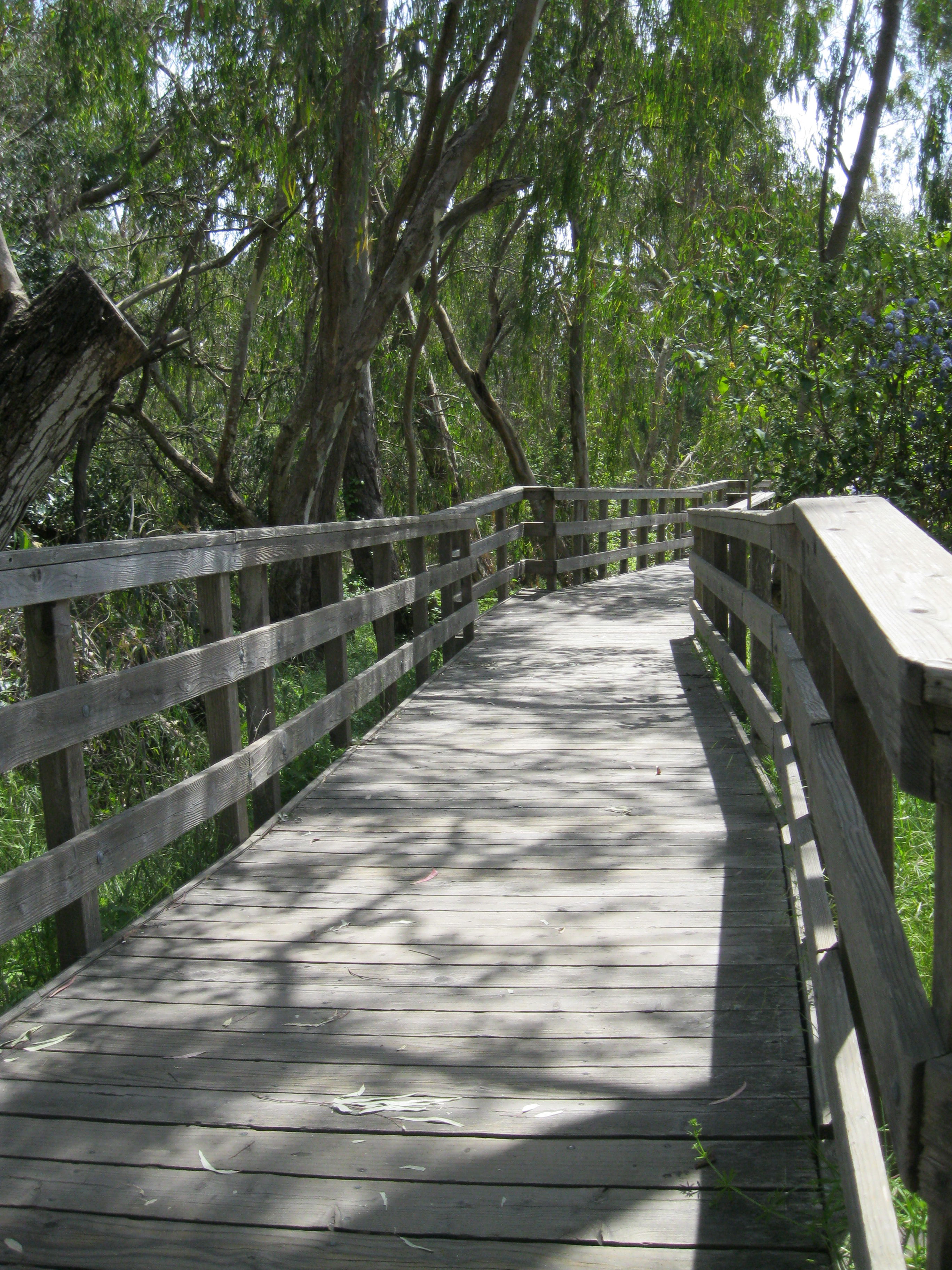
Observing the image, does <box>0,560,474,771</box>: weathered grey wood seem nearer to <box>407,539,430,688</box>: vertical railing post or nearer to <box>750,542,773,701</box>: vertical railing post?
<box>407,539,430,688</box>: vertical railing post

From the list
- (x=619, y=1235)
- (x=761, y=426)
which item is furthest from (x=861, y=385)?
(x=619, y=1235)

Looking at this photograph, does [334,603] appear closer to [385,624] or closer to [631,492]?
[385,624]

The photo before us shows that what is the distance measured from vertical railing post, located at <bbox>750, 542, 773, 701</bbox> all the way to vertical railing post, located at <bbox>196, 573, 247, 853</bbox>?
7.17 ft

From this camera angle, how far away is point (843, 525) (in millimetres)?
2357

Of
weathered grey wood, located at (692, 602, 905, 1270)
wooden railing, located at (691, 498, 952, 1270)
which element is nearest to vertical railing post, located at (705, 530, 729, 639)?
wooden railing, located at (691, 498, 952, 1270)

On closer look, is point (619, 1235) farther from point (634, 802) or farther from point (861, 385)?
point (861, 385)

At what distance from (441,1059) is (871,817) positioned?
1.10 m

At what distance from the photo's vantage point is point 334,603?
5.60m

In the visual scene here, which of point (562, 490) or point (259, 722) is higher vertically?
point (562, 490)

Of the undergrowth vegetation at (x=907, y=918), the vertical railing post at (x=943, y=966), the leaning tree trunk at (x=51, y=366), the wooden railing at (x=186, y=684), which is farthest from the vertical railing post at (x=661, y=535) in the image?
the vertical railing post at (x=943, y=966)

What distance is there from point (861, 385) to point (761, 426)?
1.40 meters

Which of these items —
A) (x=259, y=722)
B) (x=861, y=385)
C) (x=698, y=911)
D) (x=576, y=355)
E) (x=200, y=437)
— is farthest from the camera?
(x=576, y=355)

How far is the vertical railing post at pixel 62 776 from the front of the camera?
3.06 m

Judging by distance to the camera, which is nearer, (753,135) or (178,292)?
(178,292)
